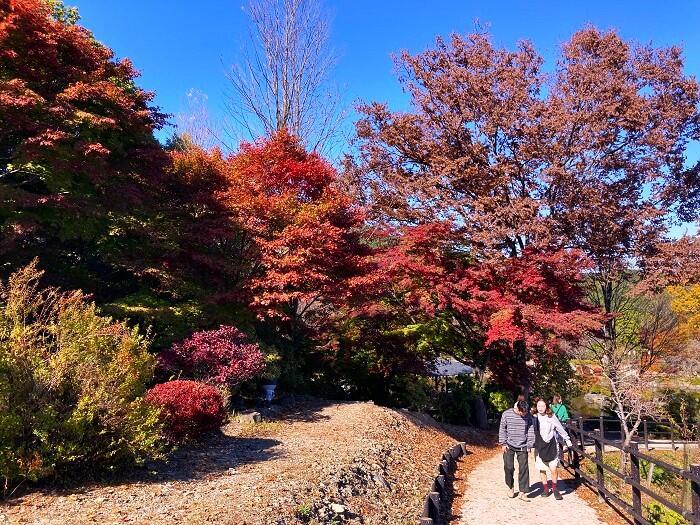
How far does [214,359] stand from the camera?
9.15 meters

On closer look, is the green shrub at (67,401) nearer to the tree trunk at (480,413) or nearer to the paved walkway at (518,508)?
the paved walkway at (518,508)

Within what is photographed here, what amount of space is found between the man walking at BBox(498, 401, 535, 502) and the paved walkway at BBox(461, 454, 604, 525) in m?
0.26

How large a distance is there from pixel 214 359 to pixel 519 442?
5.53 metres

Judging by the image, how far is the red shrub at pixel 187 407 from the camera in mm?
7133

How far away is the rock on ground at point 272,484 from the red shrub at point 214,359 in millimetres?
1001

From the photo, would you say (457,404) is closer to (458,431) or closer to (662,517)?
(458,431)

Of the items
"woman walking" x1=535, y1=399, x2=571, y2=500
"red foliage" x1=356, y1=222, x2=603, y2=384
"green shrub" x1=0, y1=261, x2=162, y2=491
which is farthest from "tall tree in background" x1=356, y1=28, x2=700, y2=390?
"green shrub" x1=0, y1=261, x2=162, y2=491

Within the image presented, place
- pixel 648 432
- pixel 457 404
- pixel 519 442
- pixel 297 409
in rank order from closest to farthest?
pixel 519 442
pixel 297 409
pixel 457 404
pixel 648 432

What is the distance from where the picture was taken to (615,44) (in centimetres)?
1291

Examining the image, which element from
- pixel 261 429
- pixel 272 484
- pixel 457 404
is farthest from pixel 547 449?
pixel 457 404

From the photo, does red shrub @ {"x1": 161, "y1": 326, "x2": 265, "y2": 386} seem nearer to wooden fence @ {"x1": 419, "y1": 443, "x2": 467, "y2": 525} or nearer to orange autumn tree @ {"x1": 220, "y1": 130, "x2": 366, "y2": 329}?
orange autumn tree @ {"x1": 220, "y1": 130, "x2": 366, "y2": 329}

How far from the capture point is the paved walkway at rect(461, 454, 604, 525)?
6.74 m

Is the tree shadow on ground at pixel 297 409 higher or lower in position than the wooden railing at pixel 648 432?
higher

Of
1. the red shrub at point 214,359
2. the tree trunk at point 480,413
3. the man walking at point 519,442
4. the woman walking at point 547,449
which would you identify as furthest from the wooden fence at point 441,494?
the tree trunk at point 480,413
